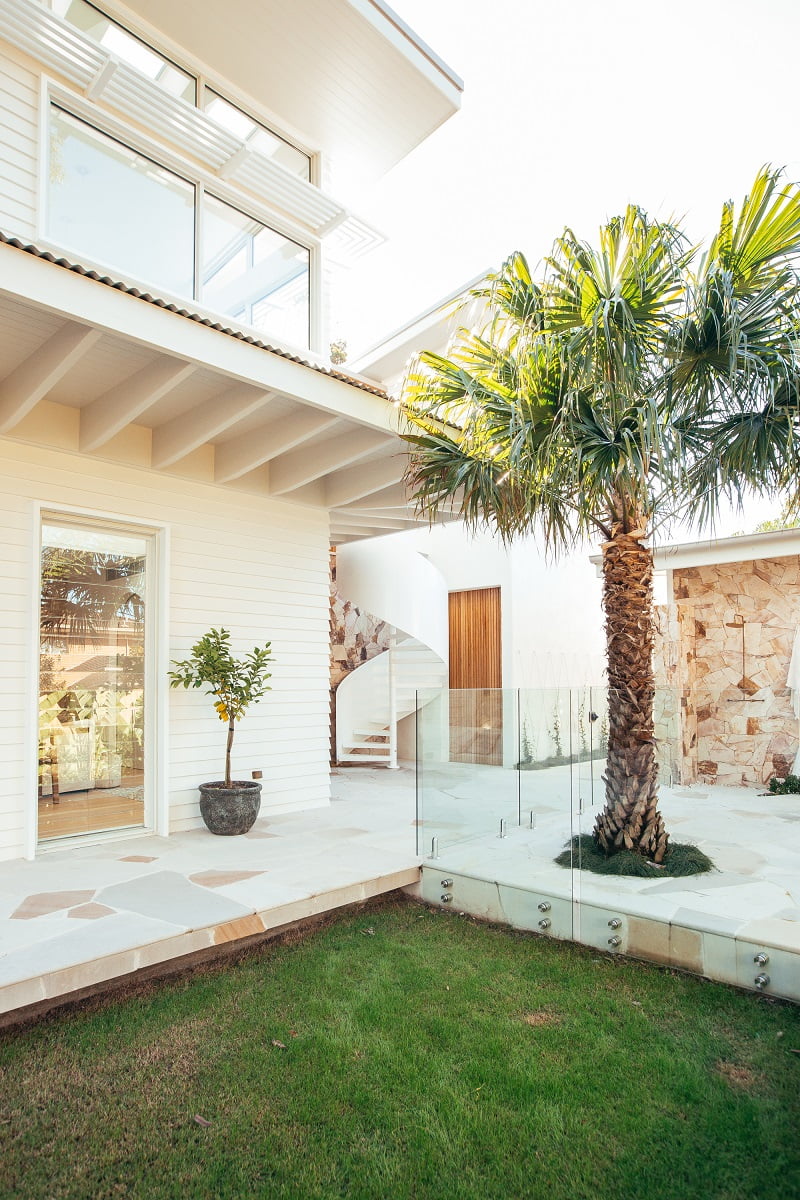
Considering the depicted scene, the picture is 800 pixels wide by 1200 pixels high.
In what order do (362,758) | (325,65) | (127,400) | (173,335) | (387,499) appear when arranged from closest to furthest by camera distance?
1. (173,335)
2. (127,400)
3. (325,65)
4. (387,499)
5. (362,758)

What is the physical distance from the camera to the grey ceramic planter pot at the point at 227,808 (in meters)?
5.76

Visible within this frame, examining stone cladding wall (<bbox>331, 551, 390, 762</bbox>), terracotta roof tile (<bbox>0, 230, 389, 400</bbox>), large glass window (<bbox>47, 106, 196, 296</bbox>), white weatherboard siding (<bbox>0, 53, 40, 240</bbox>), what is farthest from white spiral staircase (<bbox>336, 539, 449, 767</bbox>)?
white weatherboard siding (<bbox>0, 53, 40, 240</bbox>)

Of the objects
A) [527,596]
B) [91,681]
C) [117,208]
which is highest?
[117,208]

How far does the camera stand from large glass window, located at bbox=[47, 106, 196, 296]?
5.11m

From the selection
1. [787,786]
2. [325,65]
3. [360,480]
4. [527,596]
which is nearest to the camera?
[325,65]

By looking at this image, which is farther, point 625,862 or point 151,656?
point 151,656

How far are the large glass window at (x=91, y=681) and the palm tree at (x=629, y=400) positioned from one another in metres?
2.57

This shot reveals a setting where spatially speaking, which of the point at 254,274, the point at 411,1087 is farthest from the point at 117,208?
the point at 411,1087

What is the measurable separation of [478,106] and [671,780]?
421 inches

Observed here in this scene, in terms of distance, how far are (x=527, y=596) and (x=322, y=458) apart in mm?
5481

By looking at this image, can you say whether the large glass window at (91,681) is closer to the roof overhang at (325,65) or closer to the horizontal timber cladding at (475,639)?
the roof overhang at (325,65)

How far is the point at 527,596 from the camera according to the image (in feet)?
36.0

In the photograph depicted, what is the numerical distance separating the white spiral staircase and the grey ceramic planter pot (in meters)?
4.05

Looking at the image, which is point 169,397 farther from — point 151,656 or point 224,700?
point 224,700
